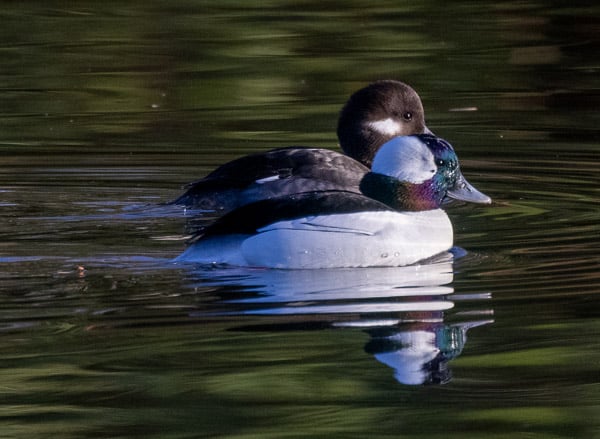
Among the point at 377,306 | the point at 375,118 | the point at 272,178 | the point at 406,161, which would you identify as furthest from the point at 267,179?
the point at 377,306

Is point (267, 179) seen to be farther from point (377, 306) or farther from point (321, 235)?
point (377, 306)

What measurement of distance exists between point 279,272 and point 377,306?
92 cm

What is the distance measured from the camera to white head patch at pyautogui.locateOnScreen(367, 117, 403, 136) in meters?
11.1

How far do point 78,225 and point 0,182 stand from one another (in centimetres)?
191

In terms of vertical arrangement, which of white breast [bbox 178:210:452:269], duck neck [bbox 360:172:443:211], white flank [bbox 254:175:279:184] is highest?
duck neck [bbox 360:172:443:211]

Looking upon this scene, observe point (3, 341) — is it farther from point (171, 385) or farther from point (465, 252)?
point (465, 252)

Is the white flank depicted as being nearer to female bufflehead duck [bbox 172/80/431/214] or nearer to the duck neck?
female bufflehead duck [bbox 172/80/431/214]

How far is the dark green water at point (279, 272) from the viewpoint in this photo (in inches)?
217

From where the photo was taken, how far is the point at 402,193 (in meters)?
8.11

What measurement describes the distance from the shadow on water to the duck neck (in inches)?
15.8

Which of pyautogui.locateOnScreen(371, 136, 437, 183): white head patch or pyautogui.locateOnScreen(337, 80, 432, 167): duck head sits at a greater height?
pyautogui.locateOnScreen(371, 136, 437, 183): white head patch

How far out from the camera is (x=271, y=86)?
14781 mm

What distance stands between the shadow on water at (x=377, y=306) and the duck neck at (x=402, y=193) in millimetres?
401

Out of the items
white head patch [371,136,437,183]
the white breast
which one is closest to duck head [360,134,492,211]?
white head patch [371,136,437,183]
